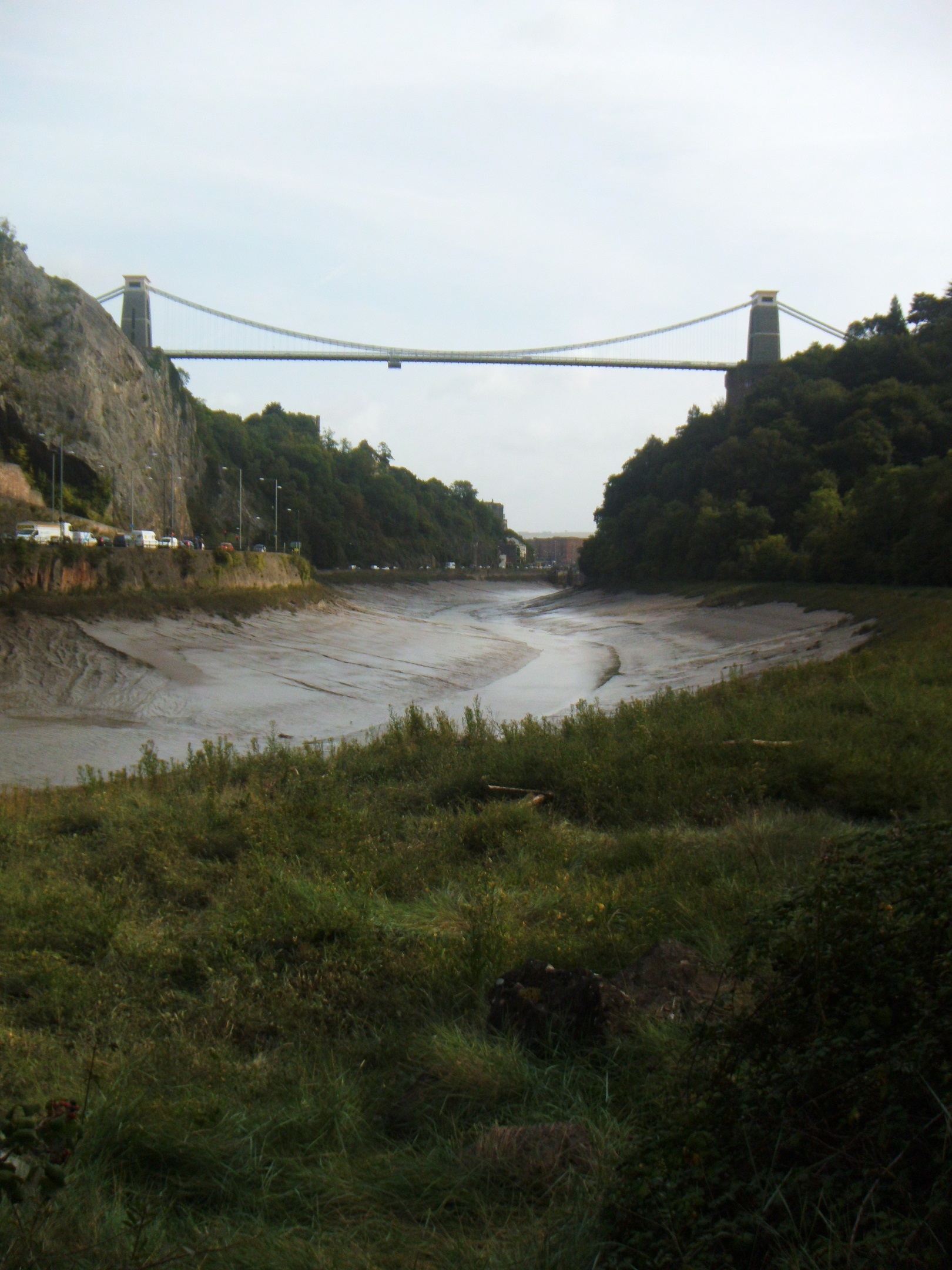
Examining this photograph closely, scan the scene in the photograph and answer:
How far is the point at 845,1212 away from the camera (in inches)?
80.0

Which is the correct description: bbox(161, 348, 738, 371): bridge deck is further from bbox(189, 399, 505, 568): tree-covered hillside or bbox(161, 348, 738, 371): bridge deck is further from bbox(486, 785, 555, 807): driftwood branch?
bbox(486, 785, 555, 807): driftwood branch

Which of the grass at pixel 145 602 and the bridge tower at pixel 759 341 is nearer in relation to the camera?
the grass at pixel 145 602

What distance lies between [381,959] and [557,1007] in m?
1.18

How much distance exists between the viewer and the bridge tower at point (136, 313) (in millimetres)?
71312

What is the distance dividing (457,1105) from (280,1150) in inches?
25.4

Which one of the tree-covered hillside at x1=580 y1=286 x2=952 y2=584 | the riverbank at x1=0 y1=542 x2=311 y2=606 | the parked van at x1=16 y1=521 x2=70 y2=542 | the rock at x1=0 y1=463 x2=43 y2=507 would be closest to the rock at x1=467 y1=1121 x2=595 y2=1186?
the riverbank at x1=0 y1=542 x2=311 y2=606

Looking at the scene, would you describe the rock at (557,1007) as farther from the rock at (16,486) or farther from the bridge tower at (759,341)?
the bridge tower at (759,341)

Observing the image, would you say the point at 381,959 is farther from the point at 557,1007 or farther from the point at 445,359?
the point at 445,359

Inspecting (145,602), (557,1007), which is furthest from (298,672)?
(557,1007)

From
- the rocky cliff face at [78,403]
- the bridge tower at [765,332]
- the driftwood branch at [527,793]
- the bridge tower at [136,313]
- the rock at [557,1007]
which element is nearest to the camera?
the rock at [557,1007]

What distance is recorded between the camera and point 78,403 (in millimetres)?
48531

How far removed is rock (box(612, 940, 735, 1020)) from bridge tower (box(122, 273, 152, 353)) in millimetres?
75407

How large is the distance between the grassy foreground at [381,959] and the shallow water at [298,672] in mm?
5647

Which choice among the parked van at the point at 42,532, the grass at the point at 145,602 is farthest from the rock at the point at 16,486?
the grass at the point at 145,602
